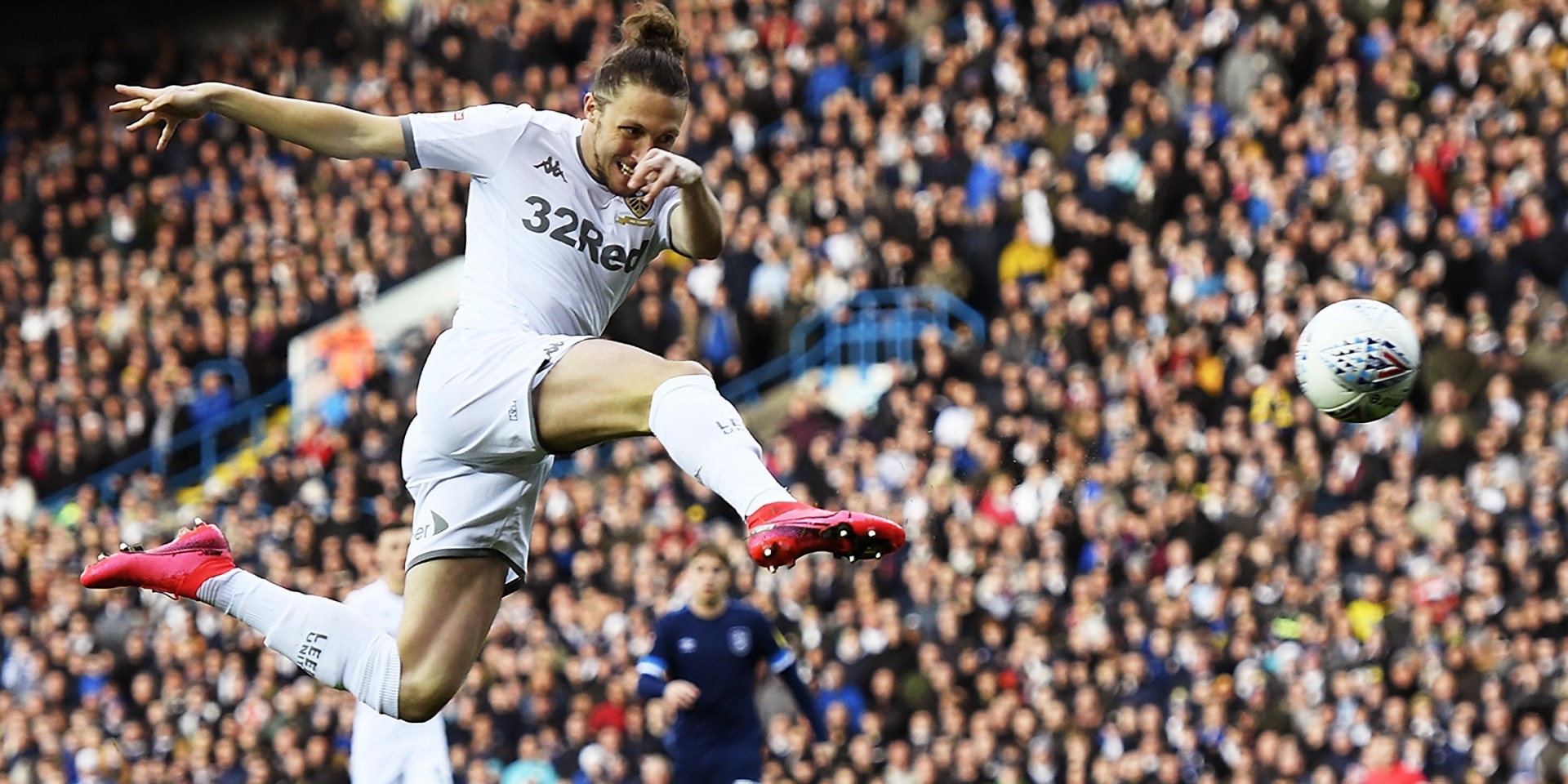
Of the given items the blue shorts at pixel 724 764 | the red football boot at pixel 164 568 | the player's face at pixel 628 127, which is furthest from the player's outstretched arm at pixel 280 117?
the blue shorts at pixel 724 764

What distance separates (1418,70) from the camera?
16672mm

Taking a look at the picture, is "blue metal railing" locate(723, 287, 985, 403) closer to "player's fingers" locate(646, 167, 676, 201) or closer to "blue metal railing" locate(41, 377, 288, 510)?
"blue metal railing" locate(41, 377, 288, 510)

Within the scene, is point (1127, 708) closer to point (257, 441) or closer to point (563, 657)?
point (563, 657)

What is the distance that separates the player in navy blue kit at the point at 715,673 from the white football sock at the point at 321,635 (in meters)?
2.64

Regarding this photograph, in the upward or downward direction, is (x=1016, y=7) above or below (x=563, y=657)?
above

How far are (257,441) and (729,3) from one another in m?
6.36

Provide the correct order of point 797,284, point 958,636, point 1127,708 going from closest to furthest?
point 1127,708
point 958,636
point 797,284

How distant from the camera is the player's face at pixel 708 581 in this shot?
387 inches

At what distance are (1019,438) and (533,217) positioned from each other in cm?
887

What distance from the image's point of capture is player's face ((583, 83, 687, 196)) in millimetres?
6395

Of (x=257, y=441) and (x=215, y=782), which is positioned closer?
(x=215, y=782)

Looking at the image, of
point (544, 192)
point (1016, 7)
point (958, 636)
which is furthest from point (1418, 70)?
point (544, 192)

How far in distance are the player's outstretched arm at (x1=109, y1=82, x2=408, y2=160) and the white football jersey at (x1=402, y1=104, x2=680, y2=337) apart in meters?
0.18

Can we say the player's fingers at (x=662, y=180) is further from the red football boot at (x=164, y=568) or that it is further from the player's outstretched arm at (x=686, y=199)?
the red football boot at (x=164, y=568)
